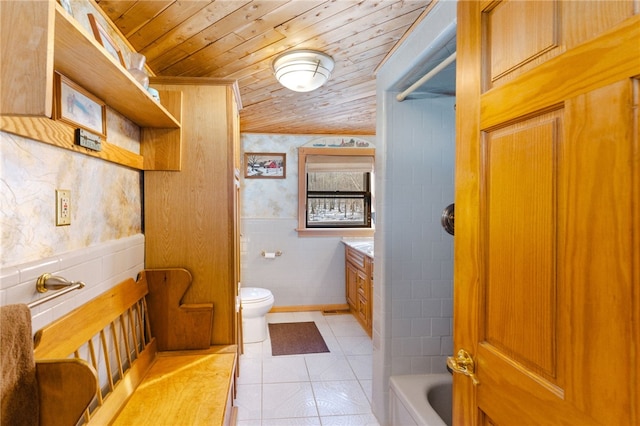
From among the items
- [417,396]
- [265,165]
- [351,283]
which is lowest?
[417,396]

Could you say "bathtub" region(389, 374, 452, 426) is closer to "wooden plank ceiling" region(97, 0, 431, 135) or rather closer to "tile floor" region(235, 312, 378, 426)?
"tile floor" region(235, 312, 378, 426)

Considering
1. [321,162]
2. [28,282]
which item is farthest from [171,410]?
[321,162]

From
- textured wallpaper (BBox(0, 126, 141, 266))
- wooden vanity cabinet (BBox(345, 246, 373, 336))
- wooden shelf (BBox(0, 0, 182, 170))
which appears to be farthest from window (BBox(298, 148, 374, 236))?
textured wallpaper (BBox(0, 126, 141, 266))

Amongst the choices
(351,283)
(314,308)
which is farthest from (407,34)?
(314,308)

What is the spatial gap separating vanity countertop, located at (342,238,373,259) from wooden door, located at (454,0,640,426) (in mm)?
2144

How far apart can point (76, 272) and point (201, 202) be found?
30.8 inches

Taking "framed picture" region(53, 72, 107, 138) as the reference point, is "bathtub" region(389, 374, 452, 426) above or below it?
below

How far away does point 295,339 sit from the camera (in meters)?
3.21

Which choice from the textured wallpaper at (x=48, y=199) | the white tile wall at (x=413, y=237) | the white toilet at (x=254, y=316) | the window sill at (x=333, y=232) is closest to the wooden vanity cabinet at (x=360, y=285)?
the window sill at (x=333, y=232)

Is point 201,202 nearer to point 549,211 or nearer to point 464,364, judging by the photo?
point 464,364

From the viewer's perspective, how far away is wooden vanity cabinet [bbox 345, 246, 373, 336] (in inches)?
123

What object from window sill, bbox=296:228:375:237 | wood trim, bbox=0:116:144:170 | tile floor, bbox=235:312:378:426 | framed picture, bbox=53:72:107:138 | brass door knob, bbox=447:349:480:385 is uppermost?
framed picture, bbox=53:72:107:138

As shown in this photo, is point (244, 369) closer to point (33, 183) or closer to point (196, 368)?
point (196, 368)

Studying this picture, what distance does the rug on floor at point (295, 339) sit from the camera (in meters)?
2.97
